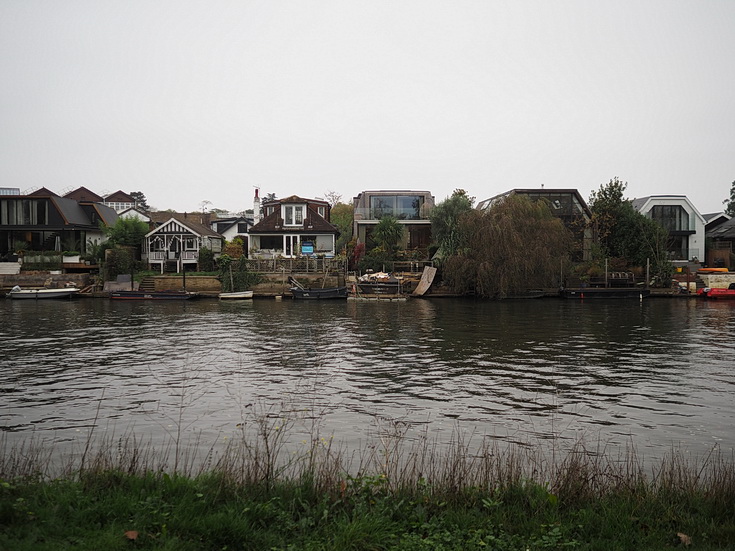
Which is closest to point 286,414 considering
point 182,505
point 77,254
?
point 182,505

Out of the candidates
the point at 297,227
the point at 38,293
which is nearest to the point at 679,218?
the point at 297,227

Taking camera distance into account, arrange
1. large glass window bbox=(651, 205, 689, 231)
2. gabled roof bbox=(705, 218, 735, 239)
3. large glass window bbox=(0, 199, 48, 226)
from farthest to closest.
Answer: gabled roof bbox=(705, 218, 735, 239), large glass window bbox=(651, 205, 689, 231), large glass window bbox=(0, 199, 48, 226)

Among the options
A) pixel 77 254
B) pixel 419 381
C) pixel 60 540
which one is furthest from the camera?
pixel 77 254

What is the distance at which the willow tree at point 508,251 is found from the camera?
4991 cm

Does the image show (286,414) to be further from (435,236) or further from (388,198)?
(388,198)

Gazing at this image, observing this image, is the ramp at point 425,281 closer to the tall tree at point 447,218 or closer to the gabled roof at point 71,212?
the tall tree at point 447,218

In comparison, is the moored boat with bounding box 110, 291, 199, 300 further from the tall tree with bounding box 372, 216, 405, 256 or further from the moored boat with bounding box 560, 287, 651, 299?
the moored boat with bounding box 560, 287, 651, 299

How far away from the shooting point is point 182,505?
260 inches

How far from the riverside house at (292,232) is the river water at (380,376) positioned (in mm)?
26028

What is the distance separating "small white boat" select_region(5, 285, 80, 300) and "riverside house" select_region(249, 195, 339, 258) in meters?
17.8

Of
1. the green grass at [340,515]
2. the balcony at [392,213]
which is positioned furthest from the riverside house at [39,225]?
the green grass at [340,515]

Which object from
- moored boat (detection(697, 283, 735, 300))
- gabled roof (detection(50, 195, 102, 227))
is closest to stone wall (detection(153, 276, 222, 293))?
gabled roof (detection(50, 195, 102, 227))

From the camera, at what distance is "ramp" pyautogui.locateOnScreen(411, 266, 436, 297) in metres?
54.2

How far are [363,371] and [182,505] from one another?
536 inches
